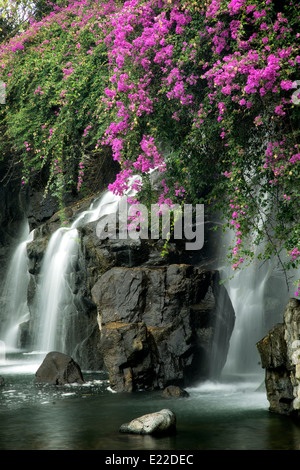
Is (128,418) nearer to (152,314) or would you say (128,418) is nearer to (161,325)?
(161,325)

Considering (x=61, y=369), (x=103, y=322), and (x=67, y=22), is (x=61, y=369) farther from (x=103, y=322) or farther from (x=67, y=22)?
(x=67, y=22)

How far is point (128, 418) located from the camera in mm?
8750

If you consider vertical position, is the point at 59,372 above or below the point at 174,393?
above

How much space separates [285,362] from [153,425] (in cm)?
240

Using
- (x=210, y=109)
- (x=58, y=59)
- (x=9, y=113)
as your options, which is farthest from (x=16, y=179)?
(x=210, y=109)

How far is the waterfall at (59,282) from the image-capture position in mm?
15332

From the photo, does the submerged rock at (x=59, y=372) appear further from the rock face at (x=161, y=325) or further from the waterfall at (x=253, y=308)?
the waterfall at (x=253, y=308)

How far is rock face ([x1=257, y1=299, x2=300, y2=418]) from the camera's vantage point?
8570 millimetres

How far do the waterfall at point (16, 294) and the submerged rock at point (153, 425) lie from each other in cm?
1158

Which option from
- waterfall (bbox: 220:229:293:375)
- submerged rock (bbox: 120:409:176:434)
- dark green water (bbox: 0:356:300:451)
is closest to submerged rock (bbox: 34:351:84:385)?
dark green water (bbox: 0:356:300:451)

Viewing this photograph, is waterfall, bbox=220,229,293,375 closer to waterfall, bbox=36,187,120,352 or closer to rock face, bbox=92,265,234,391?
rock face, bbox=92,265,234,391

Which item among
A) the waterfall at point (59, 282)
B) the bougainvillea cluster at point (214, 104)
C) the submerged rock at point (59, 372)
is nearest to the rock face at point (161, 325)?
the submerged rock at point (59, 372)

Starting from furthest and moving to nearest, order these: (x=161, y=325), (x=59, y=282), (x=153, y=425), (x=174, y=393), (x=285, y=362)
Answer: (x=59, y=282)
(x=161, y=325)
(x=174, y=393)
(x=285, y=362)
(x=153, y=425)

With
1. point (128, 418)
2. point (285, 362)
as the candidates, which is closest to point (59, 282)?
point (128, 418)
